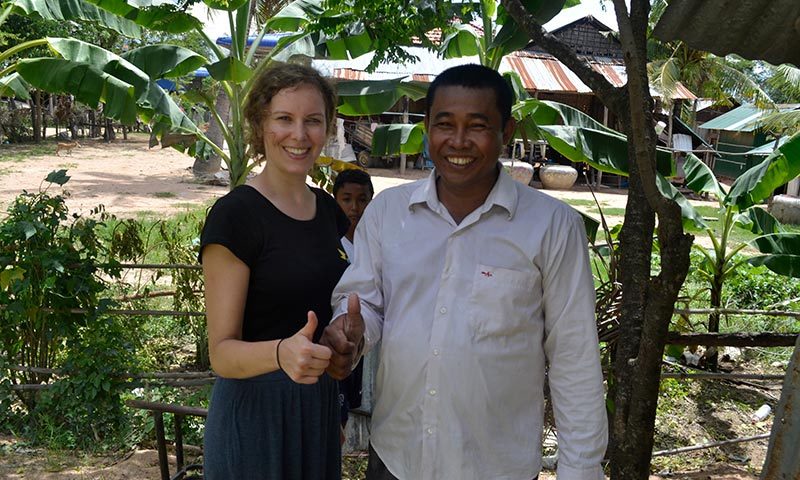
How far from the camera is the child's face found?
11.6 feet

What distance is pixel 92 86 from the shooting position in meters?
4.82

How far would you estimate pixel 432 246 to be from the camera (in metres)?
1.67

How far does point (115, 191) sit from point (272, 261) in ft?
43.0

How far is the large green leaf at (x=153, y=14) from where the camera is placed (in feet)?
17.5

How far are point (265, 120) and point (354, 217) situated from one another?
1.69 m

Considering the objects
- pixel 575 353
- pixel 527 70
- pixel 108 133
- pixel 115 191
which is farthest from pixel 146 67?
pixel 108 133

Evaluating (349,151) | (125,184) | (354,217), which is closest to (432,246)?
(354,217)

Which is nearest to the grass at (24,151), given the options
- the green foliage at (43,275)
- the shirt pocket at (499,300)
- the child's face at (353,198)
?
the green foliage at (43,275)

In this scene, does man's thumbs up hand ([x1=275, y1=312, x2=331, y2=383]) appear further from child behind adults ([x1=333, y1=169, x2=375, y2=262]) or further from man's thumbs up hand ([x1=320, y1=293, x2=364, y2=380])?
child behind adults ([x1=333, y1=169, x2=375, y2=262])

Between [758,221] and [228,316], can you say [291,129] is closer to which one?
Answer: [228,316]

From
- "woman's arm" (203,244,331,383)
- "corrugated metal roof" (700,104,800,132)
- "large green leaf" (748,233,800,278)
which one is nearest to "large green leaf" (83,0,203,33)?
"woman's arm" (203,244,331,383)

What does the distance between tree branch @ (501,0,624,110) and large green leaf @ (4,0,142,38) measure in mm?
3997

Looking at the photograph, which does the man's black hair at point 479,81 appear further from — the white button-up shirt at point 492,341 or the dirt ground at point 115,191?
the dirt ground at point 115,191

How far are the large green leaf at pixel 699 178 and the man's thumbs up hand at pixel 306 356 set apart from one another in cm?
484
